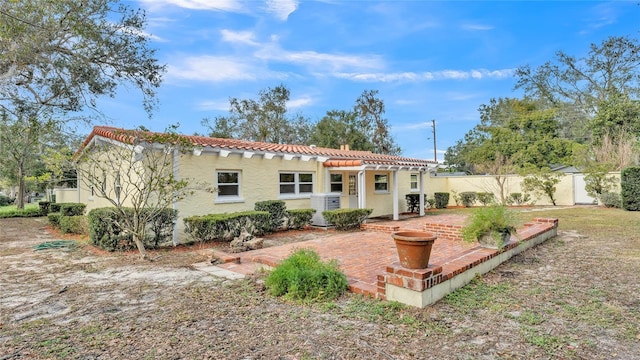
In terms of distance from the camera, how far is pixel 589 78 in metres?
30.0

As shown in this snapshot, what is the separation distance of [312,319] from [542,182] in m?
19.4

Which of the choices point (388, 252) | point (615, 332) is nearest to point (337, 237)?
point (388, 252)

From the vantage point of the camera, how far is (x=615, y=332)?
3371mm

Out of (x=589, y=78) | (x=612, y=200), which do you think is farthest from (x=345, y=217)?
(x=589, y=78)

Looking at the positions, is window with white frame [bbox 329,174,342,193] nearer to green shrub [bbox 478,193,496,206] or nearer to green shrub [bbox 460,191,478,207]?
green shrub [bbox 478,193,496,206]

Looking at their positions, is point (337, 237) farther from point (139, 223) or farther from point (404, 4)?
point (404, 4)

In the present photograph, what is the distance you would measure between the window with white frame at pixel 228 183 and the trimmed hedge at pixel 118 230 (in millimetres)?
2108

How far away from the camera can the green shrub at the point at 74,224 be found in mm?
10813

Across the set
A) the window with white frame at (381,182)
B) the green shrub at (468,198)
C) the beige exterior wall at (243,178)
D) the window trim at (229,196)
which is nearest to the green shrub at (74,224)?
the beige exterior wall at (243,178)

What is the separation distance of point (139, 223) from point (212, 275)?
10.5 ft

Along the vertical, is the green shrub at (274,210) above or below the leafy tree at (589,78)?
below

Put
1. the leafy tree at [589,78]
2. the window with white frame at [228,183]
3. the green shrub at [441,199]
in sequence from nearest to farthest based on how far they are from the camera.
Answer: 1. the window with white frame at [228,183]
2. the green shrub at [441,199]
3. the leafy tree at [589,78]

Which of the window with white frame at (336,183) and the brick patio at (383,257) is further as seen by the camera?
the window with white frame at (336,183)

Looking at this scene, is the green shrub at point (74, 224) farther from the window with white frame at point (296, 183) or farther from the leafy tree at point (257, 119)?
the leafy tree at point (257, 119)
